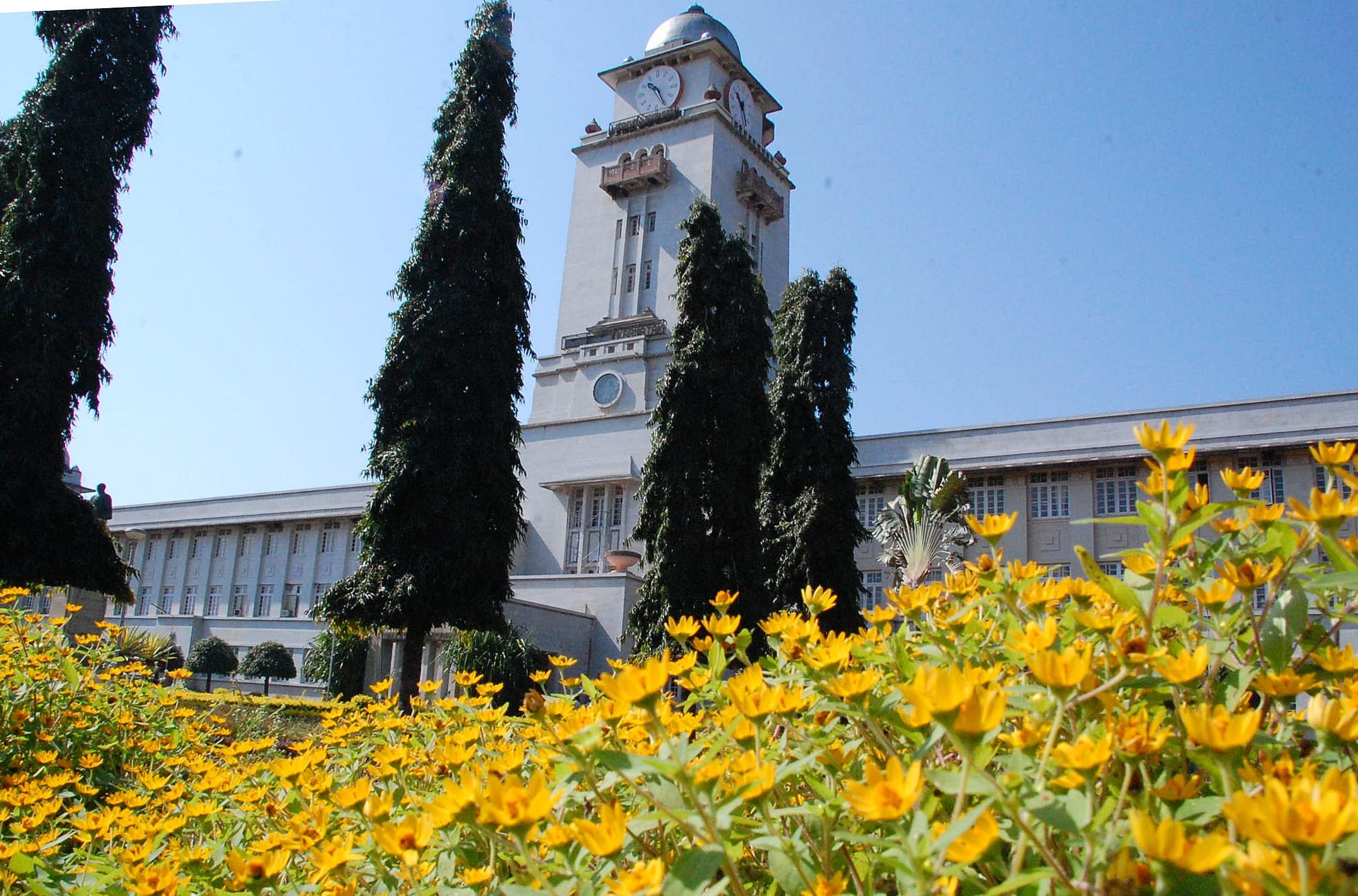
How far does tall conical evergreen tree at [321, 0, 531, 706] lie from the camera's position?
14.4 meters

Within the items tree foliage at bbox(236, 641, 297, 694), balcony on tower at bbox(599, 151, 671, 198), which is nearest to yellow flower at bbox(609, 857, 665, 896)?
tree foliage at bbox(236, 641, 297, 694)

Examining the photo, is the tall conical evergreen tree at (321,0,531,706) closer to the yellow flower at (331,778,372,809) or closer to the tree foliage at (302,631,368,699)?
the tree foliage at (302,631,368,699)

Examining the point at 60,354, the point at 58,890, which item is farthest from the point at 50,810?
the point at 60,354

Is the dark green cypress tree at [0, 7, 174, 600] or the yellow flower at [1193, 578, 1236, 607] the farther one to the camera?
the dark green cypress tree at [0, 7, 174, 600]

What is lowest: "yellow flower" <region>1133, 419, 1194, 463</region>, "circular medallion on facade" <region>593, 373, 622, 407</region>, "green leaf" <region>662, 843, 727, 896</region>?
"green leaf" <region>662, 843, 727, 896</region>

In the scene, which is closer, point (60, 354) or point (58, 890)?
point (58, 890)

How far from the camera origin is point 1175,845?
2.89 ft

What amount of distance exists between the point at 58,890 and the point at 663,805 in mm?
1701

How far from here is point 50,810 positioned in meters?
2.39

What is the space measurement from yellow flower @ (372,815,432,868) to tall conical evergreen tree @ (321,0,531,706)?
1310cm

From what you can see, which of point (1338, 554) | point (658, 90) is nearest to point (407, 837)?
point (1338, 554)

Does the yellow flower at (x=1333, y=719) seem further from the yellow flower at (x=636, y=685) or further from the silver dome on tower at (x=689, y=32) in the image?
the silver dome on tower at (x=689, y=32)

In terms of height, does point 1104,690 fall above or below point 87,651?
above

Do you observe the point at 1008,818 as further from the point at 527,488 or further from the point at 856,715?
the point at 527,488
